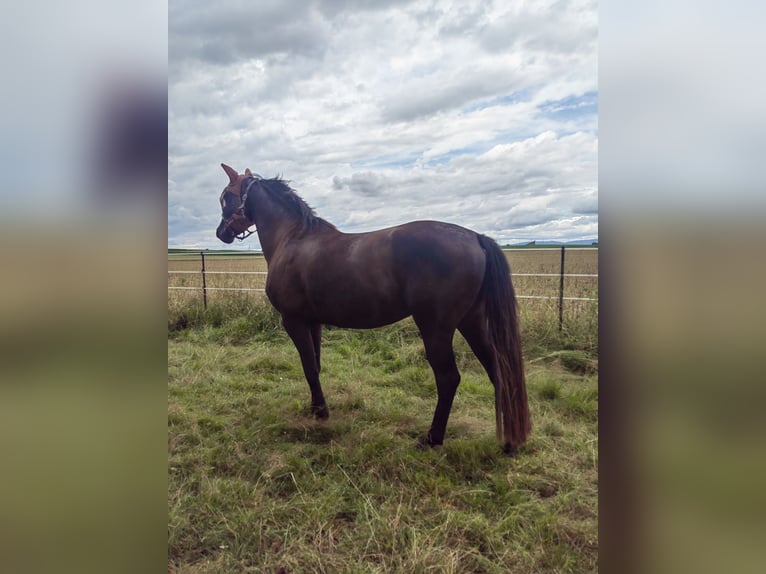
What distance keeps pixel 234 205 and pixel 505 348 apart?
8.71 feet

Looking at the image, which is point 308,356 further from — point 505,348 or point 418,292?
point 505,348

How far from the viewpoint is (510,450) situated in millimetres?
2572

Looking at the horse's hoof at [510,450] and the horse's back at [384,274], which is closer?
the horse's hoof at [510,450]

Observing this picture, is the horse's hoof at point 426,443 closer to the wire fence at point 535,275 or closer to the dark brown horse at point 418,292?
Answer: the dark brown horse at point 418,292

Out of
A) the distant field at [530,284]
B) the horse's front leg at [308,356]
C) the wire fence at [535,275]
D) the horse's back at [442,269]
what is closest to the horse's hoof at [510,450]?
the horse's back at [442,269]

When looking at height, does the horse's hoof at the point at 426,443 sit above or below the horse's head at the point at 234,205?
below

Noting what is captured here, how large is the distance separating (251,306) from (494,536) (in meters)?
5.27

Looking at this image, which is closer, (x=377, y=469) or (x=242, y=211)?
(x=377, y=469)

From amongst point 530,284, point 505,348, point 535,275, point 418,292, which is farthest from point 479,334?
point 530,284

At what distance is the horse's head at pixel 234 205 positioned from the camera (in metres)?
3.62

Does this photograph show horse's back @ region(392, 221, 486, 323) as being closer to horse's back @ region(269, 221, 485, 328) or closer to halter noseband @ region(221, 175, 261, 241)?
horse's back @ region(269, 221, 485, 328)
